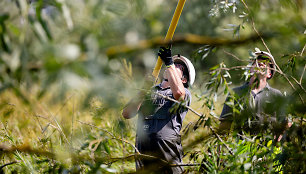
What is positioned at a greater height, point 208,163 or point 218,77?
point 218,77

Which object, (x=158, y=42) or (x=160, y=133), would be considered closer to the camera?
(x=158, y=42)

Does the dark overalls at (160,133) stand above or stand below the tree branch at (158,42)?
below

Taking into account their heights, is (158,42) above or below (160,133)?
above

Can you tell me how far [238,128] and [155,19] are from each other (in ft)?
3.38

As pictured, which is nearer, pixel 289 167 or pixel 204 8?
pixel 289 167

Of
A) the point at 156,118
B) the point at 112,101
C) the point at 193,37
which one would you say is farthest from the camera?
the point at 156,118

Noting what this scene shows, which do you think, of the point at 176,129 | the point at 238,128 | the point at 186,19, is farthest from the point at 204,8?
the point at 238,128

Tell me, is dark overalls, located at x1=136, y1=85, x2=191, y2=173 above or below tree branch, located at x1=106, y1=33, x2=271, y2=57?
below

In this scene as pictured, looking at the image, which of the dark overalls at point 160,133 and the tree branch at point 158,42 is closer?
the tree branch at point 158,42

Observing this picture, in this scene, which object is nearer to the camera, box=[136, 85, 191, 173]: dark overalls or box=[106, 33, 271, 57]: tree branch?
box=[106, 33, 271, 57]: tree branch

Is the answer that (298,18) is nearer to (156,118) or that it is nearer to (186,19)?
(156,118)

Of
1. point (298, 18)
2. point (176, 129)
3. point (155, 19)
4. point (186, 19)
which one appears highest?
point (155, 19)

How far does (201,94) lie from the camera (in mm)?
1766

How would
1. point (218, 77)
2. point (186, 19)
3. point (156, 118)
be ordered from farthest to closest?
point (186, 19) → point (156, 118) → point (218, 77)
